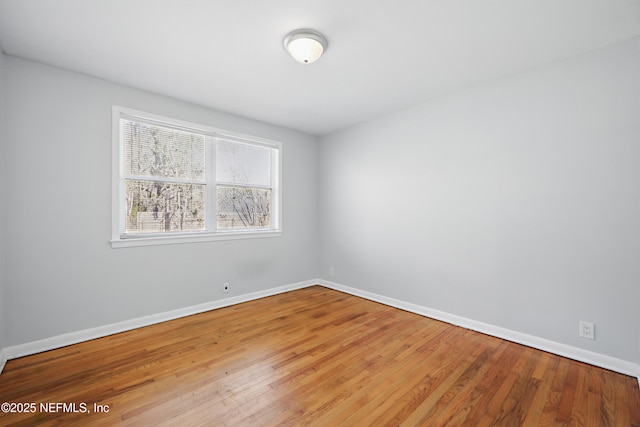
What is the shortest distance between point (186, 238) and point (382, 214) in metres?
2.57

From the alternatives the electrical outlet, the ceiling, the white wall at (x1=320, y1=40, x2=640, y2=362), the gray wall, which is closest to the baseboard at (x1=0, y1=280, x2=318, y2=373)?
the gray wall

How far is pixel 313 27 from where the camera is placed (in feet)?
6.72

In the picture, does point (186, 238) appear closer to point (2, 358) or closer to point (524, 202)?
point (2, 358)

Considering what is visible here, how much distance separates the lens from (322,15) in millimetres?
1923

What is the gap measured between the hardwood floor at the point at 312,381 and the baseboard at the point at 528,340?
0.07 meters

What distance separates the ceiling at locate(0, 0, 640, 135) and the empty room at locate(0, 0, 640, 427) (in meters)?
0.02

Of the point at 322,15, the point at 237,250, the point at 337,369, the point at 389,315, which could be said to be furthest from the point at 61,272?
Result: the point at 389,315

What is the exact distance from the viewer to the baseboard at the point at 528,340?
2.15 metres

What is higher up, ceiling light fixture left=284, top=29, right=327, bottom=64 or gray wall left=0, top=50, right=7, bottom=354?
ceiling light fixture left=284, top=29, right=327, bottom=64

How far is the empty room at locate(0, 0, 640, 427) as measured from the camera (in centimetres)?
187

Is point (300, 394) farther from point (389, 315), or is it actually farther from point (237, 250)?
point (237, 250)

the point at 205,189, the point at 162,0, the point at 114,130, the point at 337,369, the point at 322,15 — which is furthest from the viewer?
the point at 205,189

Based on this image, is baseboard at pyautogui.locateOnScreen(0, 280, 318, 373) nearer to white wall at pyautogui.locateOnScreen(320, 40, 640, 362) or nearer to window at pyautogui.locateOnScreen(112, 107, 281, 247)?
window at pyautogui.locateOnScreen(112, 107, 281, 247)

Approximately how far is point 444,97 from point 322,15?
6.32ft
